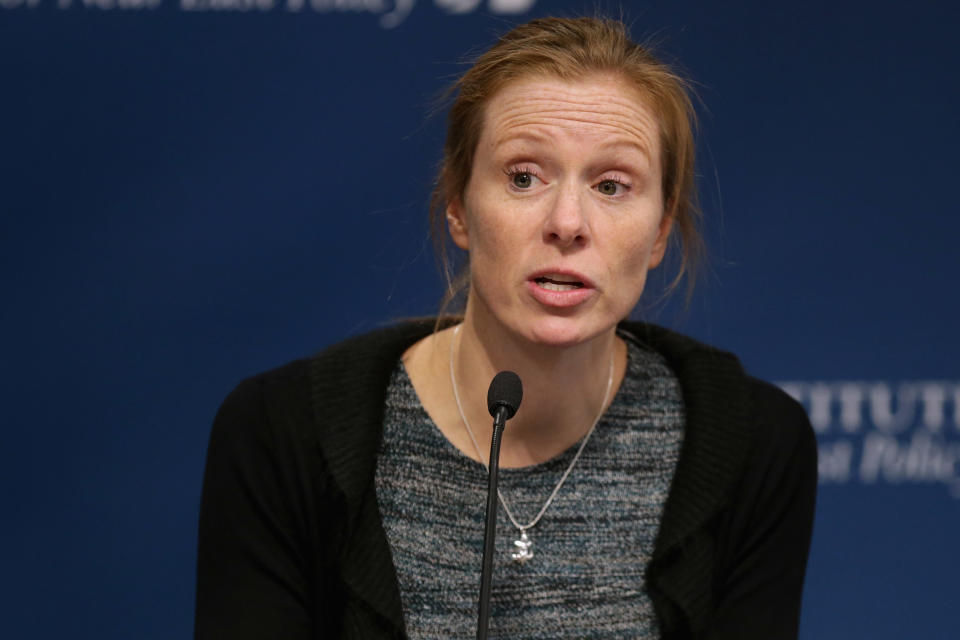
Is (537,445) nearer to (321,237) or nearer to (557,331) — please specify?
(557,331)

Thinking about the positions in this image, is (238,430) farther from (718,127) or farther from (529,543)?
(718,127)

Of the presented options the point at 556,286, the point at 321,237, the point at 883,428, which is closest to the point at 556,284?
the point at 556,286

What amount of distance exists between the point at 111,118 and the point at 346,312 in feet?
1.48

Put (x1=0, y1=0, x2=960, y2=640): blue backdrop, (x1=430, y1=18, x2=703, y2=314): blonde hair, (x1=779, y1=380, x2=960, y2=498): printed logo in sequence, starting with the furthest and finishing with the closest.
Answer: (x1=779, y1=380, x2=960, y2=498): printed logo < (x1=0, y1=0, x2=960, y2=640): blue backdrop < (x1=430, y1=18, x2=703, y2=314): blonde hair

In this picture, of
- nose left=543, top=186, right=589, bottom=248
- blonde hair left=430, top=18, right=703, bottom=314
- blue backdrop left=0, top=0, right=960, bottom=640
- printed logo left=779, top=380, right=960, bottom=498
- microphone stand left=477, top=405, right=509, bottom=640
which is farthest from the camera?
printed logo left=779, top=380, right=960, bottom=498

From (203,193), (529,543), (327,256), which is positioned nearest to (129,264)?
(203,193)

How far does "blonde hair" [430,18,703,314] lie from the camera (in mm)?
1152

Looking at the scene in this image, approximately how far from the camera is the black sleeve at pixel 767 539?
1.22 meters

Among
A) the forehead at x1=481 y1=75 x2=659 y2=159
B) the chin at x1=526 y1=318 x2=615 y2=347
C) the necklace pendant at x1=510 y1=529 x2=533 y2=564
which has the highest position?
the forehead at x1=481 y1=75 x2=659 y2=159

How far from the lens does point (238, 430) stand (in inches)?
46.9

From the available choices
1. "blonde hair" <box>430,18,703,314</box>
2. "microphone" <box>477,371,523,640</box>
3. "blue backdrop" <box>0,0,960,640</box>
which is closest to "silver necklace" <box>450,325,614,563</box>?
"blonde hair" <box>430,18,703,314</box>

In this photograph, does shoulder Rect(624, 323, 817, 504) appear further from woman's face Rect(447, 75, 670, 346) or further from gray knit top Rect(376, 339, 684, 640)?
woman's face Rect(447, 75, 670, 346)

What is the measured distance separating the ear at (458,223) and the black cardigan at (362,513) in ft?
0.53

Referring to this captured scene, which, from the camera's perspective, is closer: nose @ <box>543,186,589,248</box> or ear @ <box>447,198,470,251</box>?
nose @ <box>543,186,589,248</box>
